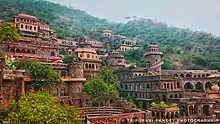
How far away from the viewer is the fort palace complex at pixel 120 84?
36.6m

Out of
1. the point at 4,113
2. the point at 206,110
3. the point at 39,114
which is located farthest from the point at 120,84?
the point at 39,114

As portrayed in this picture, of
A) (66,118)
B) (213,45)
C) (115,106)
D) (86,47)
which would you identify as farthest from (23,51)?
(213,45)

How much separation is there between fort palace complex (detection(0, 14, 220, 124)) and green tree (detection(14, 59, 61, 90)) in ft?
3.43

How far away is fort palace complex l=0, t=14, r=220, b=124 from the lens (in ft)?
120

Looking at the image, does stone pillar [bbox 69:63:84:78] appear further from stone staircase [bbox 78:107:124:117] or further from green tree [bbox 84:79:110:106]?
stone staircase [bbox 78:107:124:117]

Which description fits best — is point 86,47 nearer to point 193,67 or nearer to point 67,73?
point 67,73

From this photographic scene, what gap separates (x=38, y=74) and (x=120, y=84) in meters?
29.9

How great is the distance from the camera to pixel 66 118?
21.9 metres

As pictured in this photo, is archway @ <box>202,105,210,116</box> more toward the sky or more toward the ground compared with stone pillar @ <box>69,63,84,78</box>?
more toward the ground

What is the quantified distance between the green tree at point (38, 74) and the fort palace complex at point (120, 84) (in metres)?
1.05

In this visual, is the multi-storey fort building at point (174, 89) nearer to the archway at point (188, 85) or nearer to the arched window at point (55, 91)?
the archway at point (188, 85)

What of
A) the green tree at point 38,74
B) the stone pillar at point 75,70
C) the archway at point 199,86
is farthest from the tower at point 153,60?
the green tree at point 38,74

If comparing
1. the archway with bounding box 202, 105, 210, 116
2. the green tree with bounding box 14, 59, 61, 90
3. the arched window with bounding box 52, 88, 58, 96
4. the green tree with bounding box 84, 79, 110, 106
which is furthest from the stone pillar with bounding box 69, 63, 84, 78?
the archway with bounding box 202, 105, 210, 116

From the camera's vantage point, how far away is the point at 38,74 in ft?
123
